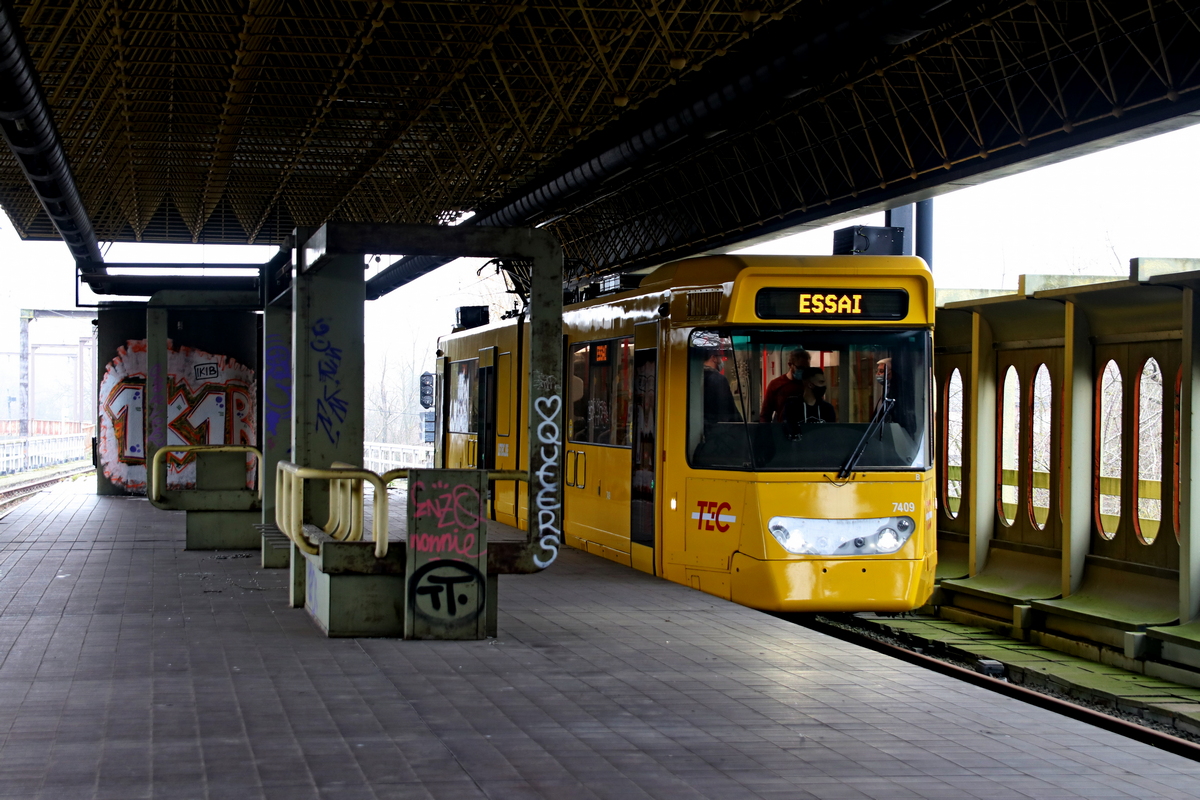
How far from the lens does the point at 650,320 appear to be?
12.6m

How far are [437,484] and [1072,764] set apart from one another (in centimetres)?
454

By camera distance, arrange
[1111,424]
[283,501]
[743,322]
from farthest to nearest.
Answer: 1. [1111,424]
2. [743,322]
3. [283,501]

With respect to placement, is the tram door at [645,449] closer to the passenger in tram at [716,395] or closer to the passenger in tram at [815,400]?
the passenger in tram at [716,395]

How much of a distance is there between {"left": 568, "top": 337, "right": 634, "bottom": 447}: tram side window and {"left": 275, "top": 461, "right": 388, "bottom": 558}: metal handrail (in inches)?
140

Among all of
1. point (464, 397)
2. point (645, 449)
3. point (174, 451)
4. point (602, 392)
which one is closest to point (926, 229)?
point (602, 392)

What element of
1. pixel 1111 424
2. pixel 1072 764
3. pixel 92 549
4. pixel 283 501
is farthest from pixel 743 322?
pixel 1111 424

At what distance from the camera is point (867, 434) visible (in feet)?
36.5

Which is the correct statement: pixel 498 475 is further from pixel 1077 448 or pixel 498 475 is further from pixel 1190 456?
pixel 1077 448

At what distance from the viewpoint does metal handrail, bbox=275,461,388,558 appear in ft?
29.1

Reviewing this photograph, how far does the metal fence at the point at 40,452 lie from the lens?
3834cm

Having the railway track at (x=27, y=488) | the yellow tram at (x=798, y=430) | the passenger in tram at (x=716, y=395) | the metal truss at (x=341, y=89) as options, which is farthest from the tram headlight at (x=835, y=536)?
the railway track at (x=27, y=488)

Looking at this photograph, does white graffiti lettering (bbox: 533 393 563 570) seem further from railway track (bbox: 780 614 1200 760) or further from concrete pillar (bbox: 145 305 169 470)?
concrete pillar (bbox: 145 305 169 470)

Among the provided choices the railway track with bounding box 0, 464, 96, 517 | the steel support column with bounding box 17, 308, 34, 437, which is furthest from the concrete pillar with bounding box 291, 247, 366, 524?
the steel support column with bounding box 17, 308, 34, 437

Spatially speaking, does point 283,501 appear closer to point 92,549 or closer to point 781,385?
point 781,385
